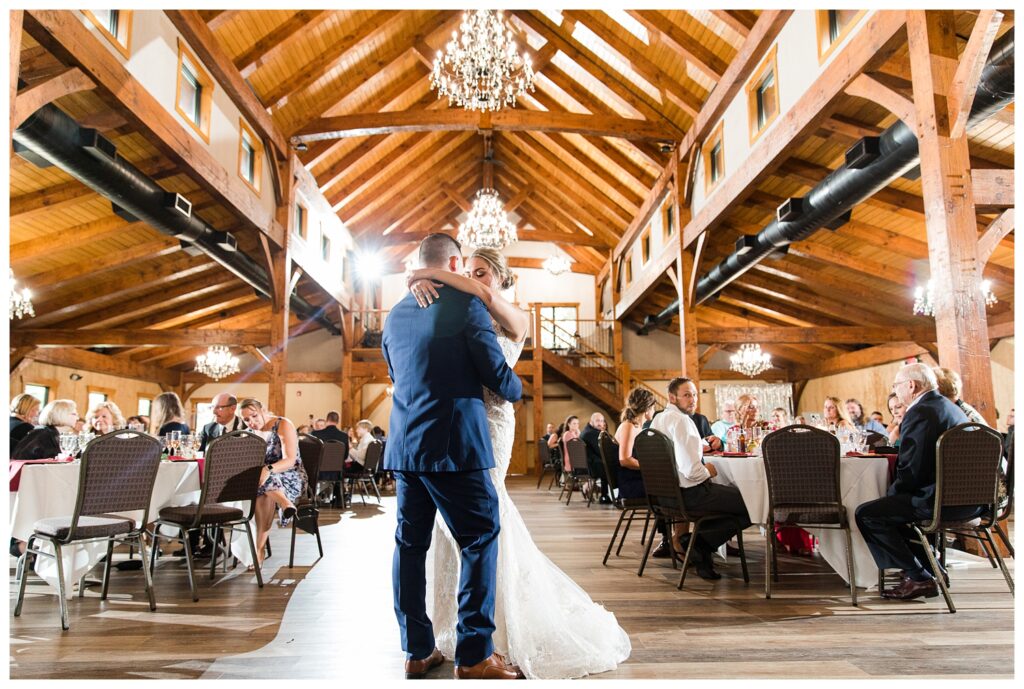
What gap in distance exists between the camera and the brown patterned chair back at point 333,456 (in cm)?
759

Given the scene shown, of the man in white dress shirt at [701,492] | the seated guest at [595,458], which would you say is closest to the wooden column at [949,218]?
the man in white dress shirt at [701,492]

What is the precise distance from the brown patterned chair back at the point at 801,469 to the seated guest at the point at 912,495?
0.23 m

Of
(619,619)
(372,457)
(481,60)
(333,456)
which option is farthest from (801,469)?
(372,457)

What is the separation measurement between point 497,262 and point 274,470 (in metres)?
2.67

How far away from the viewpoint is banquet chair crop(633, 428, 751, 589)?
3.72 metres

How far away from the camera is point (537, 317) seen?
15820mm

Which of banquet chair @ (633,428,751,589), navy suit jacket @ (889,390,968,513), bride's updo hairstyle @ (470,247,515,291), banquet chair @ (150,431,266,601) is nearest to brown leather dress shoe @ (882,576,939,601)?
navy suit jacket @ (889,390,968,513)

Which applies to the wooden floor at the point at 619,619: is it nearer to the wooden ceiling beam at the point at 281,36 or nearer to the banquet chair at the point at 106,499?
the banquet chair at the point at 106,499

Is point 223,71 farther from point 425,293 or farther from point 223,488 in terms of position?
point 425,293

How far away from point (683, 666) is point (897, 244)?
30.4 ft

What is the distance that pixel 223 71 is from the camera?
8.20 metres

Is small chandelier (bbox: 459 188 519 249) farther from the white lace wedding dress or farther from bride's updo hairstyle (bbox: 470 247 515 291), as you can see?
the white lace wedding dress

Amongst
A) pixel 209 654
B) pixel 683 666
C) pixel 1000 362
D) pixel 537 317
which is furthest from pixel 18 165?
pixel 1000 362

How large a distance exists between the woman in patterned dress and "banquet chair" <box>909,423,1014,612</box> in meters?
3.77
